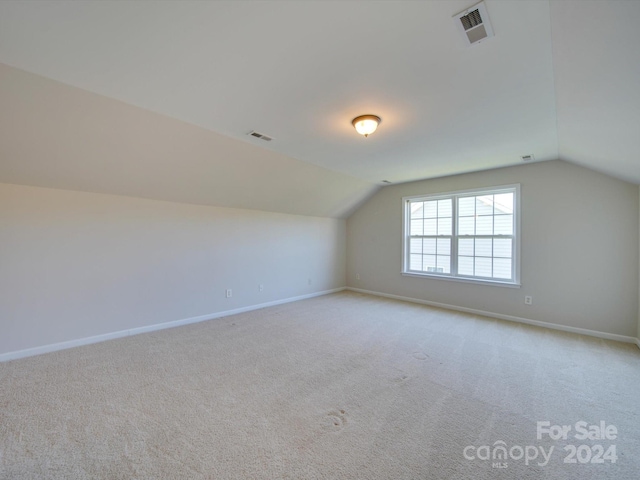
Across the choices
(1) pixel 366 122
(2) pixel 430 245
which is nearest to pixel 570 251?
(2) pixel 430 245

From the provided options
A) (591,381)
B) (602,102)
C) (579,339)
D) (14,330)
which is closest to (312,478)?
(591,381)

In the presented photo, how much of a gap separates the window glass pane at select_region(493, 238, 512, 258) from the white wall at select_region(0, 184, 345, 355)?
3.92 m

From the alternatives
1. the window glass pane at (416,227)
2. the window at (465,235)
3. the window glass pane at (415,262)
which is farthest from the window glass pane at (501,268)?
the window glass pane at (416,227)

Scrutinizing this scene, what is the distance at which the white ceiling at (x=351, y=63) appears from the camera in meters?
1.42

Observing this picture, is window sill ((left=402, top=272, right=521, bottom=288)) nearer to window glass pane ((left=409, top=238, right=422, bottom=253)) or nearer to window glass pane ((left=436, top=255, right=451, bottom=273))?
window glass pane ((left=436, top=255, right=451, bottom=273))

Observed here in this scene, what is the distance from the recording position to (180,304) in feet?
13.2

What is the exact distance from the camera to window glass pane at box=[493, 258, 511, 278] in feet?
14.5

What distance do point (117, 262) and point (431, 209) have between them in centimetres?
538

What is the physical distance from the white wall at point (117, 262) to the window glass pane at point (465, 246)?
3.47 meters

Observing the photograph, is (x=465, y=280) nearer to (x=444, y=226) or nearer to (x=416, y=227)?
(x=444, y=226)

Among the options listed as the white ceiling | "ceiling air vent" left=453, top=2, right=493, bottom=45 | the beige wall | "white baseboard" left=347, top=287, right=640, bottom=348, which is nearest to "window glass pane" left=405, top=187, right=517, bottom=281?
the beige wall

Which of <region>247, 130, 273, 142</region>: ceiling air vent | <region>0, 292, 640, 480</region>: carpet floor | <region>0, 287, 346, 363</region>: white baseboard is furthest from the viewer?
<region>247, 130, 273, 142</region>: ceiling air vent

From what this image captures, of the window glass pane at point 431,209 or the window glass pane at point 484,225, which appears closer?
the window glass pane at point 484,225

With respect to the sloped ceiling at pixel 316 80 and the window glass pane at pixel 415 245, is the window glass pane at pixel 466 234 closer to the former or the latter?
the window glass pane at pixel 415 245
